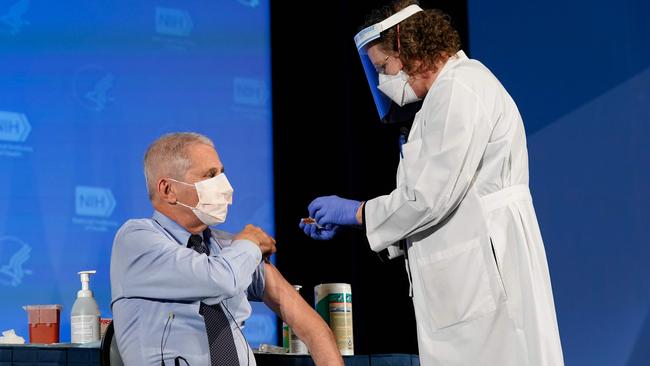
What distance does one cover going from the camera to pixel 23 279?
2.99m

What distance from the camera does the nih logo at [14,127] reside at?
9.89 feet

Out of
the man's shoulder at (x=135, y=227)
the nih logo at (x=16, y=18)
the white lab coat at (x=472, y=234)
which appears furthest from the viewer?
the nih logo at (x=16, y=18)

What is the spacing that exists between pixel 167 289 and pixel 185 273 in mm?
57

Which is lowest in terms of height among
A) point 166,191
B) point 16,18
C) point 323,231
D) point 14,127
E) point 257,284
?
point 257,284

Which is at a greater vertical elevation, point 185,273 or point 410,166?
point 410,166

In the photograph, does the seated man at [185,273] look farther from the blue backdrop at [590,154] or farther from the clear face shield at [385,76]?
the blue backdrop at [590,154]

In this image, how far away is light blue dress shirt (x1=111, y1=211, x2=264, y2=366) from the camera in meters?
2.06

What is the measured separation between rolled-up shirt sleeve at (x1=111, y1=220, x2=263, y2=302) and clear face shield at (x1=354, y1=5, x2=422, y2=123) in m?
0.57

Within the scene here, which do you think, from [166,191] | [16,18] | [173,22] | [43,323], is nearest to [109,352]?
[166,191]

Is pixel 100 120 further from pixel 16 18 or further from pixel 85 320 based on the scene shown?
pixel 85 320

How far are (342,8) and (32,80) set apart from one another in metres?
1.37

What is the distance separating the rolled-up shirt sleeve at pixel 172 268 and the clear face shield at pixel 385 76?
0.57 metres

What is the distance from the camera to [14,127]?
3039mm

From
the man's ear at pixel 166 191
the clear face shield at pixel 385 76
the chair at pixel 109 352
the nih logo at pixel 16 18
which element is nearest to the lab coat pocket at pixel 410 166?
the clear face shield at pixel 385 76
